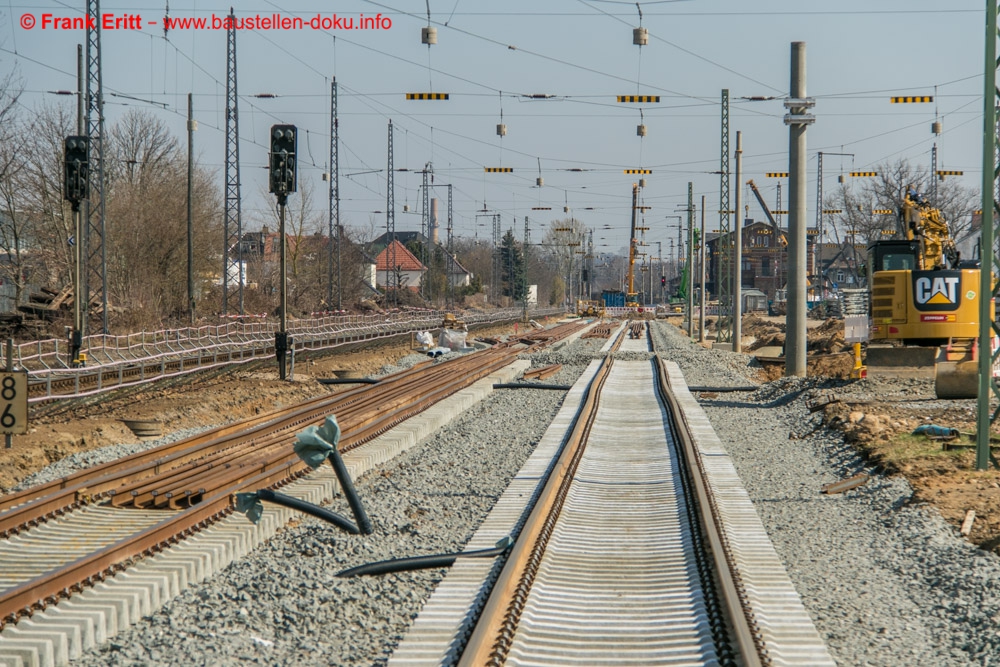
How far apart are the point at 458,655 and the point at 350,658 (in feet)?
2.37

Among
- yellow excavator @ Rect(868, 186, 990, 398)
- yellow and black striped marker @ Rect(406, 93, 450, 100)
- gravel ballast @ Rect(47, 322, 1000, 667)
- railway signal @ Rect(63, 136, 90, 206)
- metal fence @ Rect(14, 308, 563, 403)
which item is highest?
yellow and black striped marker @ Rect(406, 93, 450, 100)

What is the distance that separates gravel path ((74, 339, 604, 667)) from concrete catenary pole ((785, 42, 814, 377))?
14.6 metres

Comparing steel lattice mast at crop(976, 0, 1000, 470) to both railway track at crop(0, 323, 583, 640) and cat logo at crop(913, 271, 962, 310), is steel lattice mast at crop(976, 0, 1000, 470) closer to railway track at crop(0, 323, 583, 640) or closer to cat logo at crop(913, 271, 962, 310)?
railway track at crop(0, 323, 583, 640)

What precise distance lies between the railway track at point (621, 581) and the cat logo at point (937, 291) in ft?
37.0

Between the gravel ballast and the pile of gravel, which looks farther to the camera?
the pile of gravel

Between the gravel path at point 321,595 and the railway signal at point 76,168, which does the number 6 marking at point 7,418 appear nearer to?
the gravel path at point 321,595

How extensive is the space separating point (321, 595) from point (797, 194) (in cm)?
2027

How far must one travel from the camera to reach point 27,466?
1403 cm

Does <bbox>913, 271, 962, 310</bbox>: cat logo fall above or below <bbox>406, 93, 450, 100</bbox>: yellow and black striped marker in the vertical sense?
below

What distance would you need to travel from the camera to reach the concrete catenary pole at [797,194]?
25469 millimetres

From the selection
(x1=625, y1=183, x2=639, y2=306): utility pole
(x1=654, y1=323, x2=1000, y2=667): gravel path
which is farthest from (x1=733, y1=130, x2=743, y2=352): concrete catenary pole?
(x1=625, y1=183, x2=639, y2=306): utility pole

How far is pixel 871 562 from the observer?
8.92 m

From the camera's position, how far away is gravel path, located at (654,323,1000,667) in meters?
6.80

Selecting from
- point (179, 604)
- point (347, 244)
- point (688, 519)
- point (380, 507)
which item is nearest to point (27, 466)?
point (380, 507)
